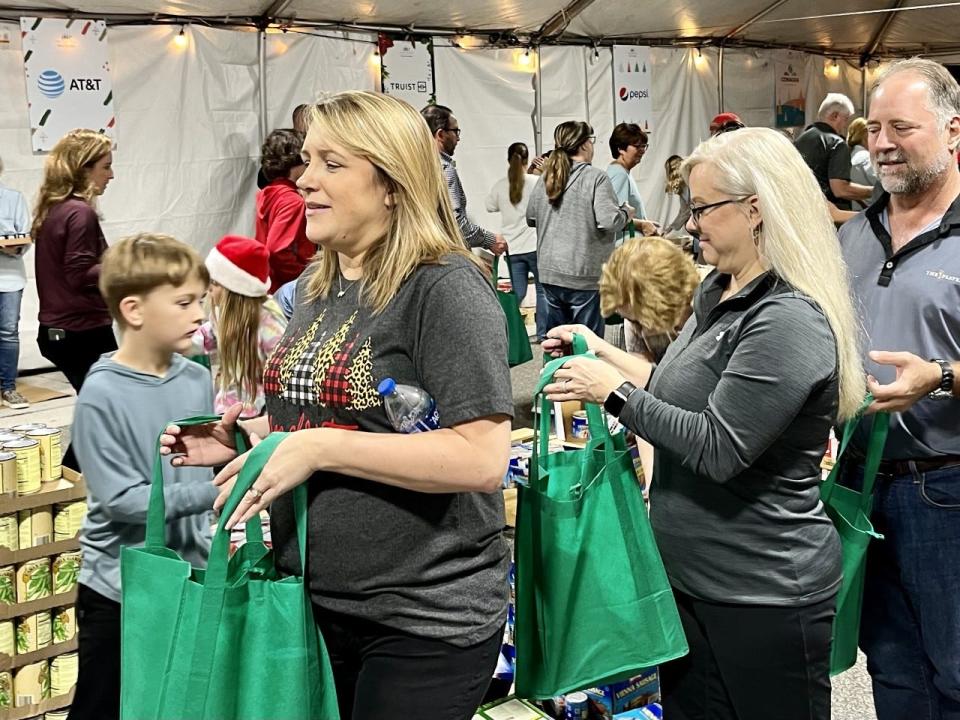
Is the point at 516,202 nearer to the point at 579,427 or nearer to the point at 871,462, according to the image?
the point at 579,427

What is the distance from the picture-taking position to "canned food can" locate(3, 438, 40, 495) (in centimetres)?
291

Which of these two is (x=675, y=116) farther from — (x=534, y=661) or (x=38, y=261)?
(x=534, y=661)

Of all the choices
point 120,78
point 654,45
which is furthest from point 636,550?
point 654,45

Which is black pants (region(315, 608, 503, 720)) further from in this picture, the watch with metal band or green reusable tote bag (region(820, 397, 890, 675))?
the watch with metal band

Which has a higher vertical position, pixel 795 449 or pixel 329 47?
pixel 329 47

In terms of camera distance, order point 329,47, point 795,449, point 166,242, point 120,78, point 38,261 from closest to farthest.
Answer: point 795,449 < point 166,242 < point 38,261 < point 120,78 < point 329,47

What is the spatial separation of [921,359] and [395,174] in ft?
3.80

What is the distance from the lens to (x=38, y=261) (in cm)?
453

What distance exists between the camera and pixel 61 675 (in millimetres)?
3018

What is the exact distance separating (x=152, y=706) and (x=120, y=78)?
23.2 feet

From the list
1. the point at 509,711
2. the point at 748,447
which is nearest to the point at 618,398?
the point at 748,447

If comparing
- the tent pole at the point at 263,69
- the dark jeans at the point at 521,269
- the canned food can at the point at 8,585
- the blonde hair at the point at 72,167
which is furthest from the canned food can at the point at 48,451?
the tent pole at the point at 263,69

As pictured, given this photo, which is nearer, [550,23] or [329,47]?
[329,47]

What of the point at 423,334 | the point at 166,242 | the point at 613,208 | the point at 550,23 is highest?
the point at 550,23
